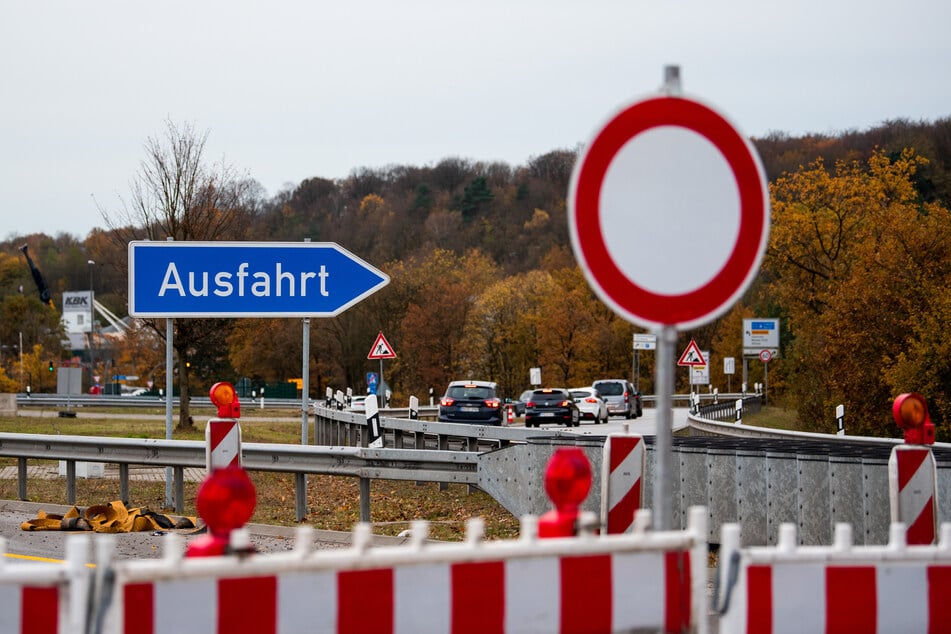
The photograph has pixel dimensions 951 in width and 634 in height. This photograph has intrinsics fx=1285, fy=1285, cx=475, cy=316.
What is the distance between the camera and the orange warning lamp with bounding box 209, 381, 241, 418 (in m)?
9.95

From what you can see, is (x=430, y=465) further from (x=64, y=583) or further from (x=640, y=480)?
(x=64, y=583)

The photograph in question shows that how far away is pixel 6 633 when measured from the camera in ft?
13.4

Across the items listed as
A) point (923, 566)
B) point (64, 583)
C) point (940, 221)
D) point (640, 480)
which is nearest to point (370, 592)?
point (64, 583)

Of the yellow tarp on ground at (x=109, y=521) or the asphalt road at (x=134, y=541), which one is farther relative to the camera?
the yellow tarp on ground at (x=109, y=521)

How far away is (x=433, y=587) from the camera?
4.41 metres

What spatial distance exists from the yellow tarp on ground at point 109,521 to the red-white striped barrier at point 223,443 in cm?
332

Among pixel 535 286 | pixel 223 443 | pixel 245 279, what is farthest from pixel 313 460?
pixel 535 286

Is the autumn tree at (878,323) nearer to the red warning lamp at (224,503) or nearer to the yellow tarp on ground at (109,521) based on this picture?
the yellow tarp on ground at (109,521)

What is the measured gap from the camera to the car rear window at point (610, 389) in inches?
2430

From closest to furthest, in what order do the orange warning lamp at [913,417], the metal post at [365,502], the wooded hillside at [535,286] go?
the orange warning lamp at [913,417], the metal post at [365,502], the wooded hillside at [535,286]

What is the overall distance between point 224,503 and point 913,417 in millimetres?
4316

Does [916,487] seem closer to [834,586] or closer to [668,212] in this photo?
[834,586]

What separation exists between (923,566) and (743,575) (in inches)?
34.3

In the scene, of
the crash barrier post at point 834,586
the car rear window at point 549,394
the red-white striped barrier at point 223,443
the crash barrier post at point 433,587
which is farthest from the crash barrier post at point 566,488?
the car rear window at point 549,394
